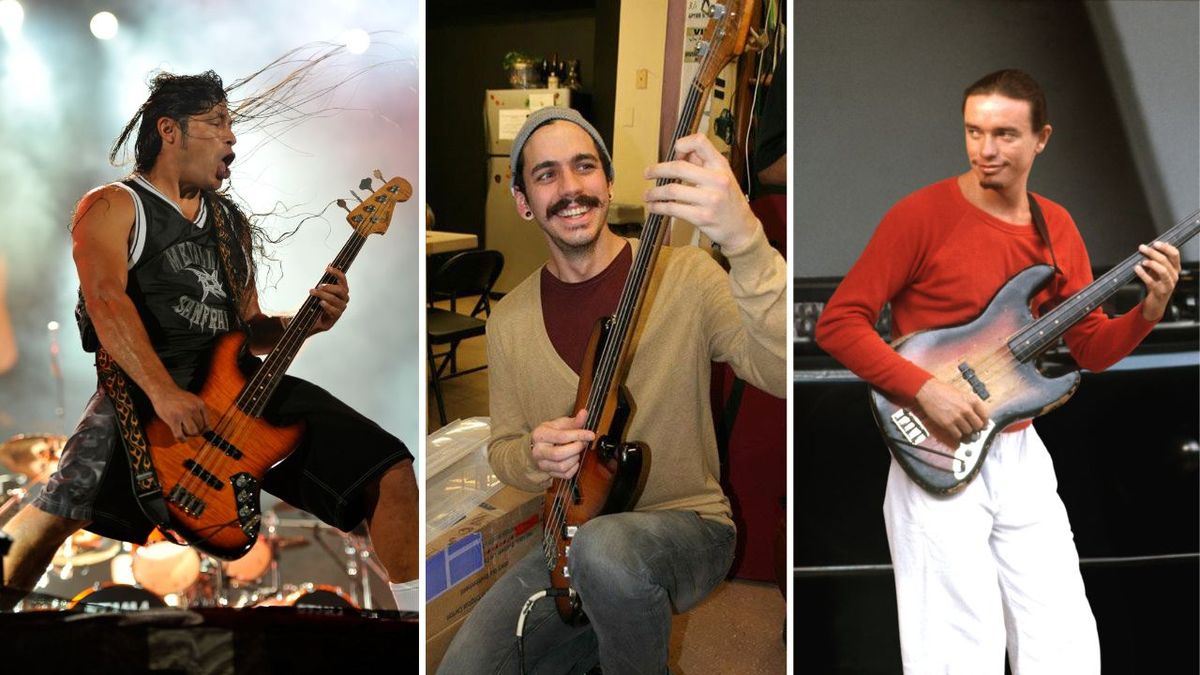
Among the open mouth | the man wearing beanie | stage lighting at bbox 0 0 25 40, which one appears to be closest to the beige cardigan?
the man wearing beanie

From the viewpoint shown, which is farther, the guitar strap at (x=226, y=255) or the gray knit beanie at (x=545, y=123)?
the guitar strap at (x=226, y=255)

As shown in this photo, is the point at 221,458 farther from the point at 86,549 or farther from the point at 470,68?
the point at 470,68

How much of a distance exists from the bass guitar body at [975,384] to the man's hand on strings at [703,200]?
0.43m

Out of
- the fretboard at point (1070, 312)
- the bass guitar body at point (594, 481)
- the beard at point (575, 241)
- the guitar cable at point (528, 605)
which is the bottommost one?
the guitar cable at point (528, 605)

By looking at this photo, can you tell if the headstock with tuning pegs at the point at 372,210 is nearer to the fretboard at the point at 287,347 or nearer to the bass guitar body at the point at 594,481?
the fretboard at the point at 287,347

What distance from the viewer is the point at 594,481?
6.93ft

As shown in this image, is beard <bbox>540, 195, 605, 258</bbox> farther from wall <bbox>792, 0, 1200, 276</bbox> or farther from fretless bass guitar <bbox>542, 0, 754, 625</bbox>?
wall <bbox>792, 0, 1200, 276</bbox>

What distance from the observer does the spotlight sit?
2.22 meters

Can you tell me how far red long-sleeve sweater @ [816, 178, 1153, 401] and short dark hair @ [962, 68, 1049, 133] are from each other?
18 cm

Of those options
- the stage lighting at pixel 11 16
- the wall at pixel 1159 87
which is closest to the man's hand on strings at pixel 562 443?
the wall at pixel 1159 87

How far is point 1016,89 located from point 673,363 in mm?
958

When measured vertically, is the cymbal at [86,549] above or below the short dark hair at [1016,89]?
below

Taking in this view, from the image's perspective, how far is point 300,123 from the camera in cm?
224

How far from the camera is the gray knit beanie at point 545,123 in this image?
208 cm
